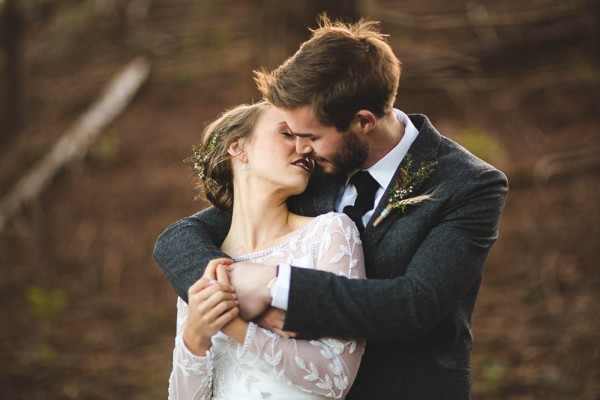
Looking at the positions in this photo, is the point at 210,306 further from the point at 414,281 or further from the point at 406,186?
the point at 406,186

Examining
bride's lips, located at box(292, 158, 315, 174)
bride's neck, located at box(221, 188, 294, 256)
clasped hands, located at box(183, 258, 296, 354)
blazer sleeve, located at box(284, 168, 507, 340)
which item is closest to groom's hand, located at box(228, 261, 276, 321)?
clasped hands, located at box(183, 258, 296, 354)

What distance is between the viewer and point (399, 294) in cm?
240

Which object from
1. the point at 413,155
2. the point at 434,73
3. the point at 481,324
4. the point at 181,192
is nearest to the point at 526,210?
the point at 481,324

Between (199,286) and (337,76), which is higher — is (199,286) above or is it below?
below

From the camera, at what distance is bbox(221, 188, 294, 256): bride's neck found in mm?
2914

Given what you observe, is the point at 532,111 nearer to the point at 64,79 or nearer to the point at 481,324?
the point at 481,324

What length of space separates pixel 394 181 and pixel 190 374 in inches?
39.5

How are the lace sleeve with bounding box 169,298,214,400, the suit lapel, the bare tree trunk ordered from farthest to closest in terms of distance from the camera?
the bare tree trunk → the suit lapel → the lace sleeve with bounding box 169,298,214,400

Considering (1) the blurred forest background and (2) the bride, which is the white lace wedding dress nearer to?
(2) the bride

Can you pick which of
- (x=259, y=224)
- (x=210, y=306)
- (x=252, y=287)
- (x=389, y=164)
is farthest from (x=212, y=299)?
(x=389, y=164)

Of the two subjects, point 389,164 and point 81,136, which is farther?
point 81,136

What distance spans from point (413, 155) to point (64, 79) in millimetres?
8000

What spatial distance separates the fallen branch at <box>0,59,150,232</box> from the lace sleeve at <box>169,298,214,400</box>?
5142 mm

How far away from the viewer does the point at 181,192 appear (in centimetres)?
756
